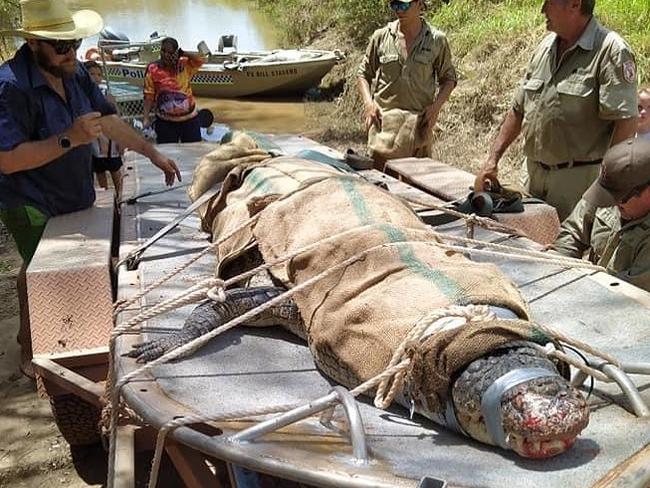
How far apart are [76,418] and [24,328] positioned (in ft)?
2.57

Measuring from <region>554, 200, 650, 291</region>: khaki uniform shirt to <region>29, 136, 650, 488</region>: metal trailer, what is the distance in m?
0.17

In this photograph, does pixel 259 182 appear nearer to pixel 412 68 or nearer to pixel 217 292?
pixel 217 292

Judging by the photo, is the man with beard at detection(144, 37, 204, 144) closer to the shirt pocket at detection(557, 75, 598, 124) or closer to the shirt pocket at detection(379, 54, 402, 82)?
the shirt pocket at detection(379, 54, 402, 82)

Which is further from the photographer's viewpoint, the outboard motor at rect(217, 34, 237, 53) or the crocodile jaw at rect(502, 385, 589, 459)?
the outboard motor at rect(217, 34, 237, 53)

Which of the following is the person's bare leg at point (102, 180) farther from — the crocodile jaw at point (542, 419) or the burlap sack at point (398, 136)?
the crocodile jaw at point (542, 419)

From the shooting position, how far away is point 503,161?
8.02m

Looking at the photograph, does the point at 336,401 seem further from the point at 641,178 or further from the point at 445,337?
the point at 641,178

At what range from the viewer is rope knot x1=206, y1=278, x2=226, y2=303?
2.63 meters

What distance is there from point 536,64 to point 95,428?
299 centimetres

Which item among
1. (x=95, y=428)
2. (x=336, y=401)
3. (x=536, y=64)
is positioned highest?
(x=536, y=64)

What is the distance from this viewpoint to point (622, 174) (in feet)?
8.88

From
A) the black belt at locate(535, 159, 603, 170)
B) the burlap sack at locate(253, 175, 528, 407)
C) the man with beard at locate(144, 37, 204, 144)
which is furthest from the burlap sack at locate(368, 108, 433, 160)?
the burlap sack at locate(253, 175, 528, 407)

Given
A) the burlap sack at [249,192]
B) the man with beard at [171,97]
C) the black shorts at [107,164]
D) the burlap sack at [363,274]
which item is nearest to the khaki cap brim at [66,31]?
the burlap sack at [249,192]

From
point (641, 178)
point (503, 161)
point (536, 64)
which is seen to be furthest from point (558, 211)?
point (503, 161)
